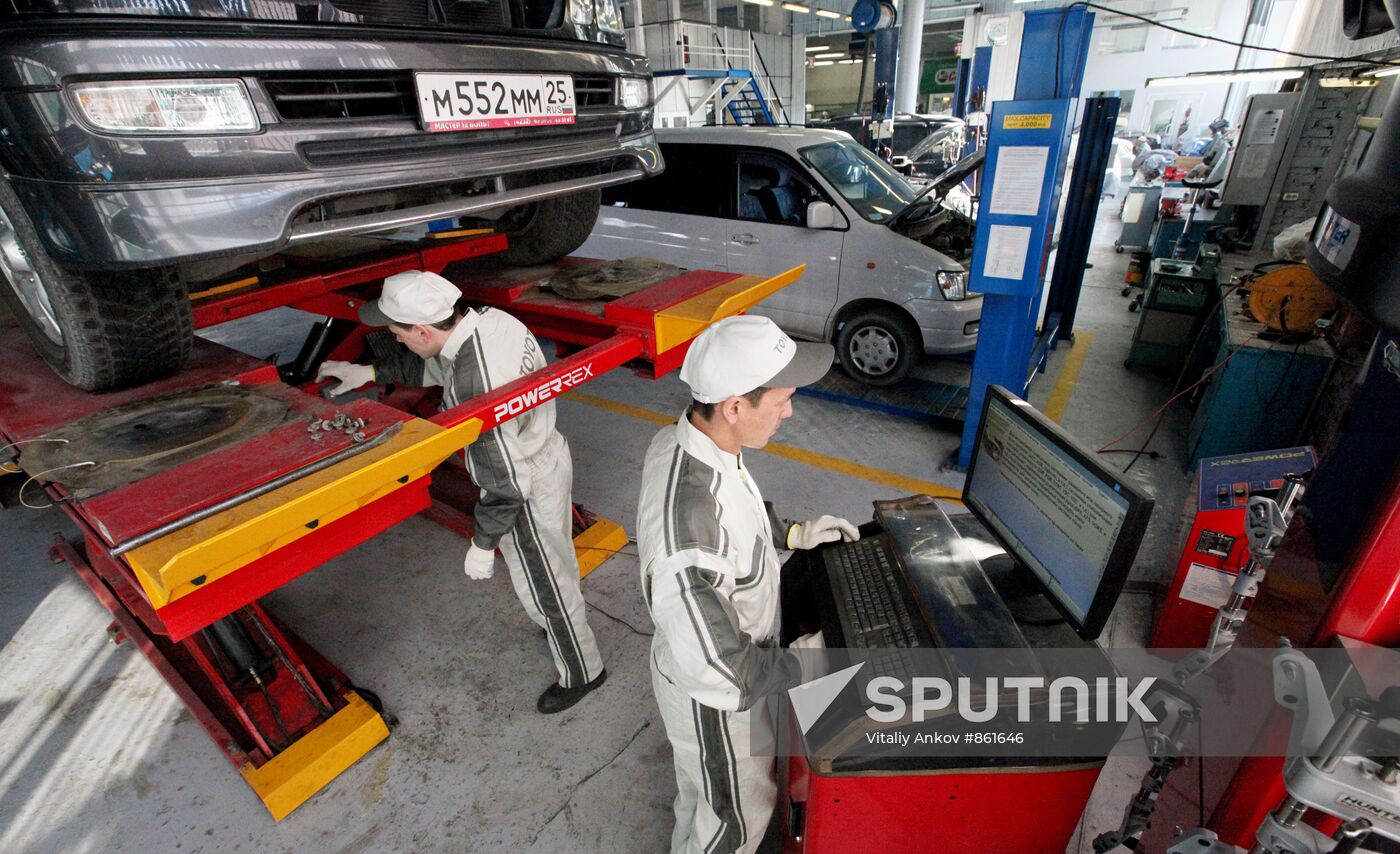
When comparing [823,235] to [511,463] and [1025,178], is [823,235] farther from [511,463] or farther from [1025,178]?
[511,463]

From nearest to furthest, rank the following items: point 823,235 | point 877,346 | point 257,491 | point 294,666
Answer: point 257,491 → point 294,666 → point 823,235 → point 877,346

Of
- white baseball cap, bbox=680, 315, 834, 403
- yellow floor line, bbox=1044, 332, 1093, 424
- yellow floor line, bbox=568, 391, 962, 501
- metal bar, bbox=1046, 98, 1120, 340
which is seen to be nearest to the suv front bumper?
white baseball cap, bbox=680, 315, 834, 403

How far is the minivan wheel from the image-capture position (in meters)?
4.28

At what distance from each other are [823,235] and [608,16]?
2.30 m

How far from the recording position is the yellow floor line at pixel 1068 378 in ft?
14.2

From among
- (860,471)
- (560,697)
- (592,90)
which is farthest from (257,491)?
(860,471)

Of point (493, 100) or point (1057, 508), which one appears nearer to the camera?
point (1057, 508)

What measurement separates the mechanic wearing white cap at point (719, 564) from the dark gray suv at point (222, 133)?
3.27 feet

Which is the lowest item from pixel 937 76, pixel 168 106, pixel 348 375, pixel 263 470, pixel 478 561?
pixel 478 561

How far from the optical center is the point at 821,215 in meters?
4.09

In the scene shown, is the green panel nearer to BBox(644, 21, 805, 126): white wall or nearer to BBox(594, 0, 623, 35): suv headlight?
BBox(644, 21, 805, 126): white wall

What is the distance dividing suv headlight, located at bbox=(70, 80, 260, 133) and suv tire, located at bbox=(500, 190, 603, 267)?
1542 millimetres

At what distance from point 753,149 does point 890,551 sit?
3551mm

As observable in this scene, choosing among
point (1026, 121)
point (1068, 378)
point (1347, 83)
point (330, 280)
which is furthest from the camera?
point (1068, 378)
